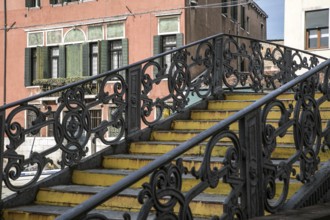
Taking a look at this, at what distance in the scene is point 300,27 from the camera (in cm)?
2512

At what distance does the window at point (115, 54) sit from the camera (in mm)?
25281

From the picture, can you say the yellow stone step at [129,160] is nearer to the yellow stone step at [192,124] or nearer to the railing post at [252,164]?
the yellow stone step at [192,124]

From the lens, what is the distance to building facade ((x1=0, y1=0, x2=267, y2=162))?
2405 cm

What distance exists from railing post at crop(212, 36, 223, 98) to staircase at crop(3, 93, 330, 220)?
1.43ft

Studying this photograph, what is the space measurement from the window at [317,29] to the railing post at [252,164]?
2178 cm

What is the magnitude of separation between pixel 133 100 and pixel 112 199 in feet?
5.91

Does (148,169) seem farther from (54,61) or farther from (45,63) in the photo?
(54,61)

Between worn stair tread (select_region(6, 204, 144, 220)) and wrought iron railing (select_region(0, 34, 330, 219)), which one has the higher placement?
wrought iron railing (select_region(0, 34, 330, 219))

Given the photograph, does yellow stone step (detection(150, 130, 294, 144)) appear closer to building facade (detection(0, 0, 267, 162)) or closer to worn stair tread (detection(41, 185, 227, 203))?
worn stair tread (detection(41, 185, 227, 203))

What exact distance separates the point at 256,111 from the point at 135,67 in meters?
2.78

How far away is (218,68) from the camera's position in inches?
301

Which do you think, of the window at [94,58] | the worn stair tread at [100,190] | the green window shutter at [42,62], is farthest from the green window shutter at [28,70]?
the worn stair tread at [100,190]

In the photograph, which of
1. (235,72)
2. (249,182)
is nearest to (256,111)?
(249,182)

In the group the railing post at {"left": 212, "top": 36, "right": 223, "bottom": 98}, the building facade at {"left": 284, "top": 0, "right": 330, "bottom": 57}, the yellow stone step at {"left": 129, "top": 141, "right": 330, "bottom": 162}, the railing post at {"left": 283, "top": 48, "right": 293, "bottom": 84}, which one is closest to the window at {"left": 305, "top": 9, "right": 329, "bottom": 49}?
the building facade at {"left": 284, "top": 0, "right": 330, "bottom": 57}
